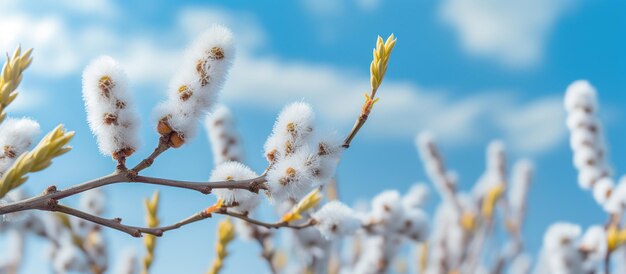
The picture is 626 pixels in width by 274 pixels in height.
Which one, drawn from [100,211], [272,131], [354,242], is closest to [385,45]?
[272,131]

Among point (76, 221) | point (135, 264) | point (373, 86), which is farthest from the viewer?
point (135, 264)

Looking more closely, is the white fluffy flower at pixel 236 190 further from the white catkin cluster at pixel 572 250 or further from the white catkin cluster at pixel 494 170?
the white catkin cluster at pixel 494 170

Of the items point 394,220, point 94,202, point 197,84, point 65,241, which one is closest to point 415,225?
point 394,220

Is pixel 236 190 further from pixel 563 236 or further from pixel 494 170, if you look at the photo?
pixel 494 170

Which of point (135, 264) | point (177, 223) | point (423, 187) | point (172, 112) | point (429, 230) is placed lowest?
point (177, 223)

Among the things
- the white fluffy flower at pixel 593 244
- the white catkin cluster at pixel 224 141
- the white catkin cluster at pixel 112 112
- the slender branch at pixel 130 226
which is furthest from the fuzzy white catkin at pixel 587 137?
the white catkin cluster at pixel 112 112

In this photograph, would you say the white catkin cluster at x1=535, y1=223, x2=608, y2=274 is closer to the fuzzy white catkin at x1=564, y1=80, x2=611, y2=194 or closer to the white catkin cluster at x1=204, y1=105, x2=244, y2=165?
the fuzzy white catkin at x1=564, y1=80, x2=611, y2=194

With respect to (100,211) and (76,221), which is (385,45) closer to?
(76,221)

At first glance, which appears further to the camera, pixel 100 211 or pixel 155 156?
pixel 100 211
